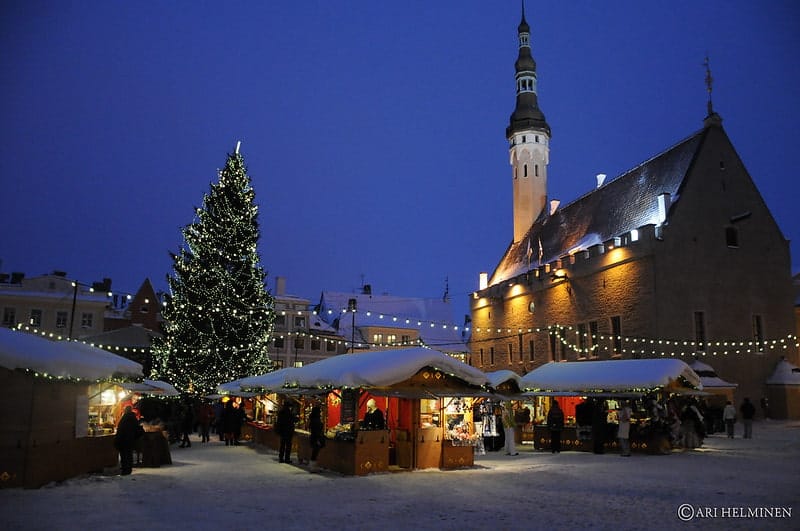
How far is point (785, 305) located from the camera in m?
35.1

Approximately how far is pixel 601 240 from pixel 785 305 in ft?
31.7

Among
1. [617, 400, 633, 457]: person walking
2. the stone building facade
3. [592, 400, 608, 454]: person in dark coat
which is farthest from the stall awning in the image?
the stone building facade

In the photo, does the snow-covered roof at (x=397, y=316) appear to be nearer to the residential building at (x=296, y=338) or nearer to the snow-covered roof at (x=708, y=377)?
the residential building at (x=296, y=338)

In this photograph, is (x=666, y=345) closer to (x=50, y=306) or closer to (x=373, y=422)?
(x=373, y=422)

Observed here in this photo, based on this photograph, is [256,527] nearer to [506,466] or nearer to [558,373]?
[506,466]

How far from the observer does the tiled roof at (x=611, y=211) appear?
35.3m

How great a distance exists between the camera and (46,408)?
12.9 meters

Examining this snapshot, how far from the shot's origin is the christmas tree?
2816cm

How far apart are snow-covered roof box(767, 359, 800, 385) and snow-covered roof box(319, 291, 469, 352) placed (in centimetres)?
3068

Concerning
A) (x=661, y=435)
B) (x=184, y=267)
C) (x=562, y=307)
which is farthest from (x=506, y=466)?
(x=562, y=307)

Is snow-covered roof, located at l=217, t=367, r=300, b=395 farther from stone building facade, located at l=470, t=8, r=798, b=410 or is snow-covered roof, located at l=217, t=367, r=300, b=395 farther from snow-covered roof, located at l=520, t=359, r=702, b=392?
stone building facade, located at l=470, t=8, r=798, b=410

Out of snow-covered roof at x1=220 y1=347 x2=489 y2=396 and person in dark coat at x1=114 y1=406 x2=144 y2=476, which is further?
snow-covered roof at x1=220 y1=347 x2=489 y2=396

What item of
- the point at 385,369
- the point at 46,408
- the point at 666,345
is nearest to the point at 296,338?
the point at 666,345

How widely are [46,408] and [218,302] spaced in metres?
15.6
